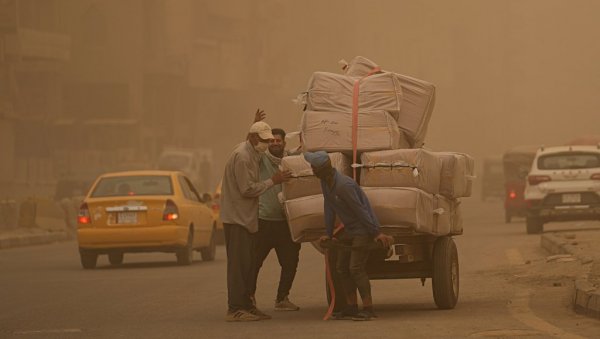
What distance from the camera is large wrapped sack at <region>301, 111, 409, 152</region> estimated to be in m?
13.7

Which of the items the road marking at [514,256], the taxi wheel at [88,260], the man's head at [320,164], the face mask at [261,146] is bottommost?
the taxi wheel at [88,260]

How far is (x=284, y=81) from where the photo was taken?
349 ft

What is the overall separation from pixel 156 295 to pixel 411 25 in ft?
408

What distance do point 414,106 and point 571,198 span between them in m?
15.9

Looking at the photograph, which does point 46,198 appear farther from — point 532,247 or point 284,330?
point 284,330

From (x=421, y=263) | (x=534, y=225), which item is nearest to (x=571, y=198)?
(x=534, y=225)

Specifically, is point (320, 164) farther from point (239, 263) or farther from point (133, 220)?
point (133, 220)

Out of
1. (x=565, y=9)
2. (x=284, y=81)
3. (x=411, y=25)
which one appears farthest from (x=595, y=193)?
(x=565, y=9)

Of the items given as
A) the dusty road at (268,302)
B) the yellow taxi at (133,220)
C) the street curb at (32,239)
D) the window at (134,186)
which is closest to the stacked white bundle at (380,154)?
the dusty road at (268,302)

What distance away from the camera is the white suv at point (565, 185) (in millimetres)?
29469

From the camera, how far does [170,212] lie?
23.3 m

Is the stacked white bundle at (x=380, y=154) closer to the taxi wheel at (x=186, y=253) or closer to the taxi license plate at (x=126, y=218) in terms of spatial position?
the taxi license plate at (x=126, y=218)

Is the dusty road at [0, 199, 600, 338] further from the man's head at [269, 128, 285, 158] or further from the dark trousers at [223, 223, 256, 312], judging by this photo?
the man's head at [269, 128, 285, 158]

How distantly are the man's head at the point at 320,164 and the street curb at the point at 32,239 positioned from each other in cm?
2046
